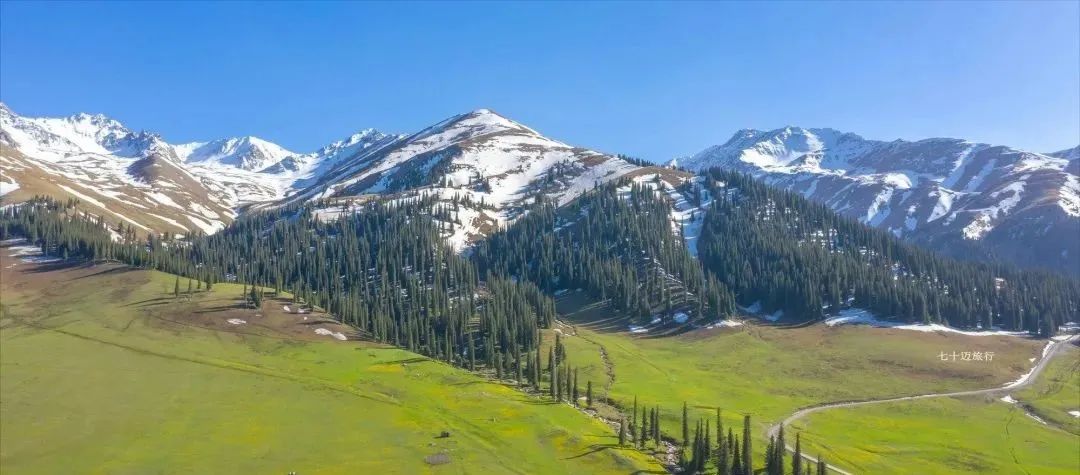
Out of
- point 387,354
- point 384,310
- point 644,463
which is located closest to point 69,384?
point 387,354

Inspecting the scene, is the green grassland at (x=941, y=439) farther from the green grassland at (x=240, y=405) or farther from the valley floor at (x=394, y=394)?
the green grassland at (x=240, y=405)

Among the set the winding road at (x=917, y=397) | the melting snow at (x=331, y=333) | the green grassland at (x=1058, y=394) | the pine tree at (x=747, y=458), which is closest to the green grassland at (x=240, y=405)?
the melting snow at (x=331, y=333)

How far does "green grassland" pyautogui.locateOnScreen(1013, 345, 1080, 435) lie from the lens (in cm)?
12850

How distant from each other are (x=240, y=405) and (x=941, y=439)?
121528mm

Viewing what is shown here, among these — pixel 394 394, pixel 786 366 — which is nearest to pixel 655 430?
pixel 394 394

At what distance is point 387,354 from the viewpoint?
488 feet

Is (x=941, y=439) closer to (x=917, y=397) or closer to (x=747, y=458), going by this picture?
(x=917, y=397)

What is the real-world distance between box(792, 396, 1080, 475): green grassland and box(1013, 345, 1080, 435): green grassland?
186 inches

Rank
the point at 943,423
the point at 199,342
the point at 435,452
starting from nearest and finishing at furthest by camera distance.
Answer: the point at 435,452
the point at 943,423
the point at 199,342

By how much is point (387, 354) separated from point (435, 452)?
6062 cm

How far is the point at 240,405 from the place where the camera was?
108062mm

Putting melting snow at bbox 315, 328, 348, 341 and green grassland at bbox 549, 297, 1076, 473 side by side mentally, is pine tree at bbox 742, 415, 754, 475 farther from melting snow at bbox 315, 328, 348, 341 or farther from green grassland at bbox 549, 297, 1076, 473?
melting snow at bbox 315, 328, 348, 341

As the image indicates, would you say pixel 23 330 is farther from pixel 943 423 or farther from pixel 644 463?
pixel 943 423

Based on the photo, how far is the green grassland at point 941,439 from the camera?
3984 inches
